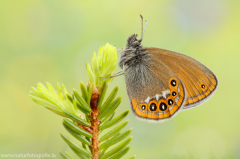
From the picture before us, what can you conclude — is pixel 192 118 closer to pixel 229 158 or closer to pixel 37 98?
pixel 229 158

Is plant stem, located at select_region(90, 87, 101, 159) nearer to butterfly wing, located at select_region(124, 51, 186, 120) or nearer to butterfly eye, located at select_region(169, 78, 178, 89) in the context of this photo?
butterfly wing, located at select_region(124, 51, 186, 120)

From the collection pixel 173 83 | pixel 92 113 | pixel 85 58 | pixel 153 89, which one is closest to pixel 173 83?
pixel 173 83

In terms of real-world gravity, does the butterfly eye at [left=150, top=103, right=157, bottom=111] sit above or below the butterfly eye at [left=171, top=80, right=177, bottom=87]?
below

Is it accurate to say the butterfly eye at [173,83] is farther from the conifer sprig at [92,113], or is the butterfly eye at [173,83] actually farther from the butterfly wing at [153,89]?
the conifer sprig at [92,113]

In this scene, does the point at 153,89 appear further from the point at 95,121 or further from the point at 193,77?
the point at 95,121

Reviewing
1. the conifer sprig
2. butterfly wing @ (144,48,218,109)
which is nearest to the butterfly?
butterfly wing @ (144,48,218,109)

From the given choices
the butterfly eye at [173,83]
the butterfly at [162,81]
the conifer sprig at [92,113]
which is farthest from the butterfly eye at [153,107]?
the conifer sprig at [92,113]
